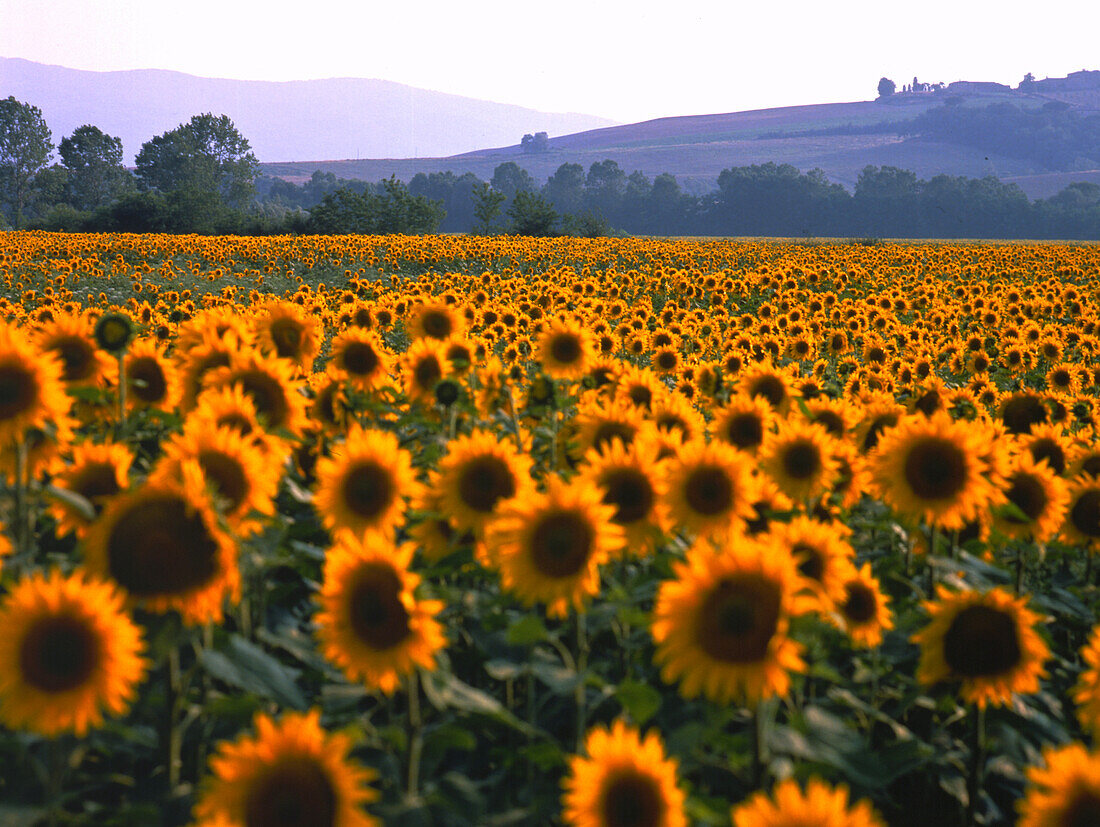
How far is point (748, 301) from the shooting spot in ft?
61.0

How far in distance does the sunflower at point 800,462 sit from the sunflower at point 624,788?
1.89 metres

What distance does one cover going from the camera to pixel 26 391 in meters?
2.58

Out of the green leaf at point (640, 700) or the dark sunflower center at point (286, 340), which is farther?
the dark sunflower center at point (286, 340)

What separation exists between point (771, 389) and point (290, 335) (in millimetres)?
3000

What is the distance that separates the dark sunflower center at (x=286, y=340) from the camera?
474 cm

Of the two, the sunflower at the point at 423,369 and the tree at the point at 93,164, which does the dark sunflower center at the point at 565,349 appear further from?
the tree at the point at 93,164

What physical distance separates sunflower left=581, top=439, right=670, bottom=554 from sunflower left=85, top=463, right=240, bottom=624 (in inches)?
48.3

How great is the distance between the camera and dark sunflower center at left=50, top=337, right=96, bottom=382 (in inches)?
142

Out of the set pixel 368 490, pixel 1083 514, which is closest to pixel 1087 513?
pixel 1083 514

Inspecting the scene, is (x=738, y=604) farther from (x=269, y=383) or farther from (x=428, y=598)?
(x=269, y=383)

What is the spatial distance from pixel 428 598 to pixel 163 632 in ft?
2.17

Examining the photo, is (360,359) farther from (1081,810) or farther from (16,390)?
(1081,810)

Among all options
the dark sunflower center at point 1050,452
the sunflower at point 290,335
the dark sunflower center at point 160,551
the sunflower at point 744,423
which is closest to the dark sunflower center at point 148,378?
the sunflower at point 290,335

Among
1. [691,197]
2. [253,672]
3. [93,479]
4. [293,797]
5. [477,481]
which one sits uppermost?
[691,197]
